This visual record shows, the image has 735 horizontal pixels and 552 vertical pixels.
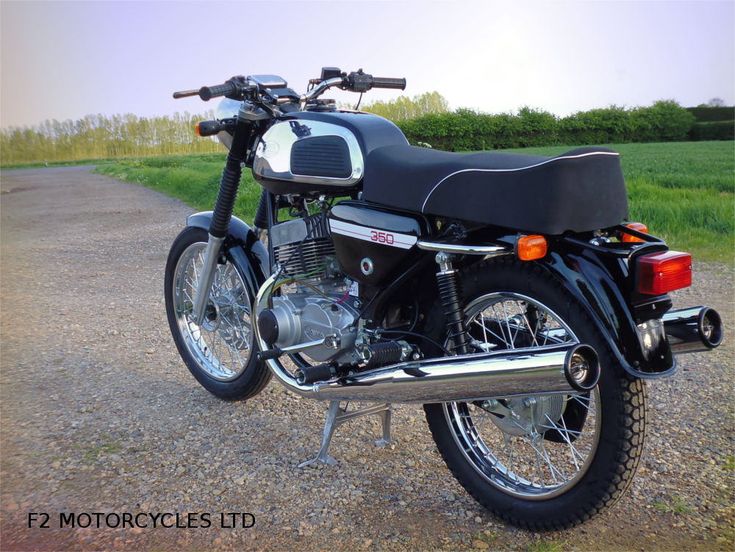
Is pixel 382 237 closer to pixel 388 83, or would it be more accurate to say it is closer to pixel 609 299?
pixel 609 299

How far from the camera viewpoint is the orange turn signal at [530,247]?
7.61ft

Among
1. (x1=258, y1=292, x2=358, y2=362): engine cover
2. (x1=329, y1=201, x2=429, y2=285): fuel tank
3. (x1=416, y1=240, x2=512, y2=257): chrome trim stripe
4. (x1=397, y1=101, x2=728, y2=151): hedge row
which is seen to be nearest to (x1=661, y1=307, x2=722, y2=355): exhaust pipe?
Answer: (x1=416, y1=240, x2=512, y2=257): chrome trim stripe

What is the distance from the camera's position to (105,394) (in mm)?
4223

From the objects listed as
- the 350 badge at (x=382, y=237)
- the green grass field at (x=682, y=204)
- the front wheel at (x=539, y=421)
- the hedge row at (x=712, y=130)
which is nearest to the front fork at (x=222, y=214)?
the 350 badge at (x=382, y=237)

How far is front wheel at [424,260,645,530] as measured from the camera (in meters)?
2.33

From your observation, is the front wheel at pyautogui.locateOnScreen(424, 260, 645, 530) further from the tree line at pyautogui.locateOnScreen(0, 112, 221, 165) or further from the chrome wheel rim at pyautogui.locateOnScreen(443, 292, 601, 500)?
the tree line at pyautogui.locateOnScreen(0, 112, 221, 165)

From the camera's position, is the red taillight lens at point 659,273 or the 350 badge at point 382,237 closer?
the red taillight lens at point 659,273

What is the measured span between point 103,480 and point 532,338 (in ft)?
6.62

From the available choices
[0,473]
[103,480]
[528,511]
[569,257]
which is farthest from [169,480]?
[569,257]

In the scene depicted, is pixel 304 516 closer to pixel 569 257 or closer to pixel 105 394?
pixel 569 257

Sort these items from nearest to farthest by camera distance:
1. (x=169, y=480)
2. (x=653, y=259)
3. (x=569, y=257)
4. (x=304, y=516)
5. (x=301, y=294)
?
(x=653, y=259) → (x=569, y=257) → (x=304, y=516) → (x=169, y=480) → (x=301, y=294)

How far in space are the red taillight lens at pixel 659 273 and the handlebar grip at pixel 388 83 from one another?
6.17ft

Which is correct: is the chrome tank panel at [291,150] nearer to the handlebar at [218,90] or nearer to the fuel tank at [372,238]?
the fuel tank at [372,238]

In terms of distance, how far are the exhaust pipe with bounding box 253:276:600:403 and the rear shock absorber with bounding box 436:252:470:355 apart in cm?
13
